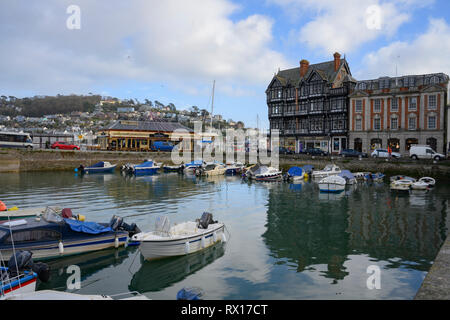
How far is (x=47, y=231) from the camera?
17.1 m

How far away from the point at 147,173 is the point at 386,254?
51393mm

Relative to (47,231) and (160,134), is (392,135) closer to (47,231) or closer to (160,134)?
(160,134)

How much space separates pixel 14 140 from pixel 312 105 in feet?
205

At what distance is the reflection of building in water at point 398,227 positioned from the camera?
58.7 feet

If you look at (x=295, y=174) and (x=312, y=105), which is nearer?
(x=295, y=174)

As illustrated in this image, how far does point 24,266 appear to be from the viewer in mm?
12914

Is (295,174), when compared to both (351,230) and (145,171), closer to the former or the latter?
(145,171)

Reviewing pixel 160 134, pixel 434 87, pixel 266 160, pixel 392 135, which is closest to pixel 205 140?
pixel 160 134

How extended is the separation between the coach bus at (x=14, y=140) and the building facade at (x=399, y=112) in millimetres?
66035

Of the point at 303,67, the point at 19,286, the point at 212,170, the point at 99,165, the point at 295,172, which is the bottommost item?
the point at 19,286

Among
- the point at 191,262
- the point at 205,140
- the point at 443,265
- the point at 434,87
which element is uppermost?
the point at 434,87

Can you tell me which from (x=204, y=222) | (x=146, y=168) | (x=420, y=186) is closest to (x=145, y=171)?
(x=146, y=168)

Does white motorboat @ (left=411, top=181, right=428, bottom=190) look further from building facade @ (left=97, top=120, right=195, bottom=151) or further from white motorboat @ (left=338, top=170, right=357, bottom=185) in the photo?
building facade @ (left=97, top=120, right=195, bottom=151)

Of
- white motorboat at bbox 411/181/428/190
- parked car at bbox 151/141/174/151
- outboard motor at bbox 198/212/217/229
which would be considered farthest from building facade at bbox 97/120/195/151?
outboard motor at bbox 198/212/217/229
